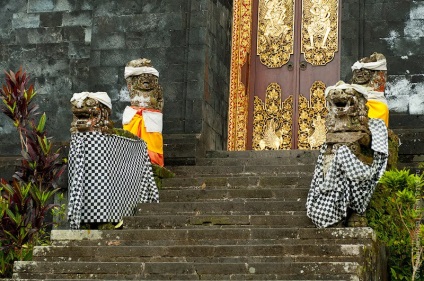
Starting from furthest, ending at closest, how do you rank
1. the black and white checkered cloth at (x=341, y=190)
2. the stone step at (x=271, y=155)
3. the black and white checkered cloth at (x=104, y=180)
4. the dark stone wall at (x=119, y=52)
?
the dark stone wall at (x=119, y=52)
the stone step at (x=271, y=155)
the black and white checkered cloth at (x=104, y=180)
the black and white checkered cloth at (x=341, y=190)

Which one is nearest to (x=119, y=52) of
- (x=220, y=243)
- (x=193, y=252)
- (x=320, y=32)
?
(x=320, y=32)

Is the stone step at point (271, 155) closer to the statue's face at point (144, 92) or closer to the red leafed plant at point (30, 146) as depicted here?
the statue's face at point (144, 92)

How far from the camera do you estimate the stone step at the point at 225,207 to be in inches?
571

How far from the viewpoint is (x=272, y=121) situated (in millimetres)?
18344

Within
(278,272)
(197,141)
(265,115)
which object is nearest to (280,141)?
(265,115)

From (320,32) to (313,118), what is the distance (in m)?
1.21

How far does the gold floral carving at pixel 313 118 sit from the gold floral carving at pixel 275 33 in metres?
0.63

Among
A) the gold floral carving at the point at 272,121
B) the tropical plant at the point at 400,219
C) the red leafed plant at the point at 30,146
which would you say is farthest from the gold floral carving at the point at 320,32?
the red leafed plant at the point at 30,146

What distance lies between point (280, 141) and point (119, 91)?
2368 millimetres

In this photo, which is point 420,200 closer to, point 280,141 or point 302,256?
point 302,256

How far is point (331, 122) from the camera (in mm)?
14164

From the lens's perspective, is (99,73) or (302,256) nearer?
(302,256)

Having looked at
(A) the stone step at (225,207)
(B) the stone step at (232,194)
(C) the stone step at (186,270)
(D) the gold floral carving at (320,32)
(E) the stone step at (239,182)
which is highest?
(D) the gold floral carving at (320,32)

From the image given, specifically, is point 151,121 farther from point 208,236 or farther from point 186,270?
point 186,270
